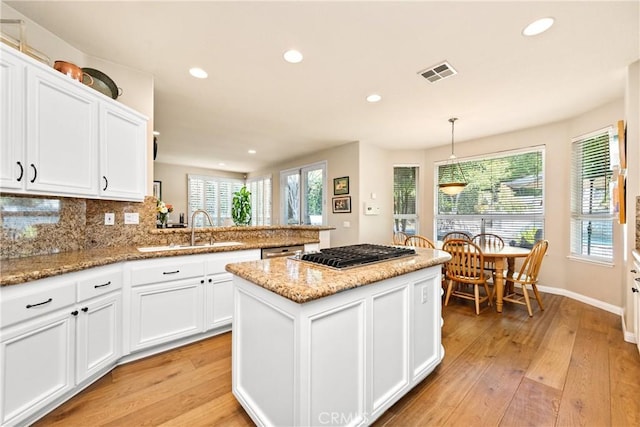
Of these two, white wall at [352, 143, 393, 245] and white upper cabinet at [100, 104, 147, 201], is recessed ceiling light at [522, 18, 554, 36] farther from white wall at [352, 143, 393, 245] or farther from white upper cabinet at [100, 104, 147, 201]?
white upper cabinet at [100, 104, 147, 201]

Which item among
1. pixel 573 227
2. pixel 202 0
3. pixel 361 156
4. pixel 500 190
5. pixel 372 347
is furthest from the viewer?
pixel 361 156

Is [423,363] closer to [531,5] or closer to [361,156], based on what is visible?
[531,5]

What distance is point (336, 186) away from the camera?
5172 mm

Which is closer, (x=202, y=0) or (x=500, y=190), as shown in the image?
(x=202, y=0)

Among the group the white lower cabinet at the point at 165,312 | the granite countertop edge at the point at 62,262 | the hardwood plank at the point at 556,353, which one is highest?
the granite countertop edge at the point at 62,262

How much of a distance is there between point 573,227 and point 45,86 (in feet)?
19.0

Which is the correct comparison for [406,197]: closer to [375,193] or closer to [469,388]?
[375,193]

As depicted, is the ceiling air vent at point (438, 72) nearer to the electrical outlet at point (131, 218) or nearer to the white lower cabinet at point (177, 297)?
the white lower cabinet at point (177, 297)

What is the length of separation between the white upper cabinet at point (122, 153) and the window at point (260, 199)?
485 cm

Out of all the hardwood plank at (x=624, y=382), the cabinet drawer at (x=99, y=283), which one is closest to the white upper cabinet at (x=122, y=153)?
the cabinet drawer at (x=99, y=283)

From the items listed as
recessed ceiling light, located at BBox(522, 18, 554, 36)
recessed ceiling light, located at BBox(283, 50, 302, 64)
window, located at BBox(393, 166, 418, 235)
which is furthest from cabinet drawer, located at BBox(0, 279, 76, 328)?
window, located at BBox(393, 166, 418, 235)

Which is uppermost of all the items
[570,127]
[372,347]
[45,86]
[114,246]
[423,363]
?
[570,127]

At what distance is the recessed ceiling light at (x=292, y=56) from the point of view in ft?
7.07

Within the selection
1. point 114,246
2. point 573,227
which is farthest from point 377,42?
point 573,227
